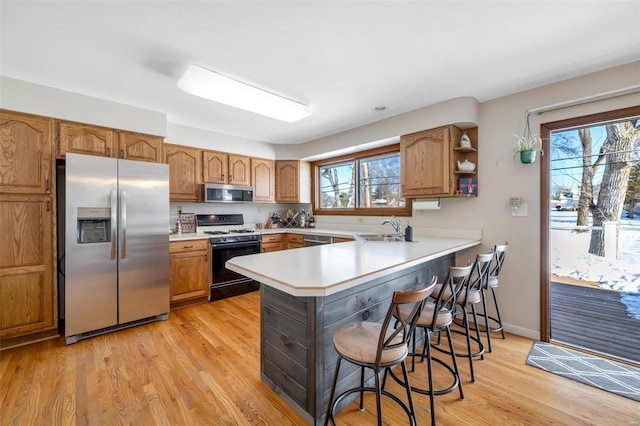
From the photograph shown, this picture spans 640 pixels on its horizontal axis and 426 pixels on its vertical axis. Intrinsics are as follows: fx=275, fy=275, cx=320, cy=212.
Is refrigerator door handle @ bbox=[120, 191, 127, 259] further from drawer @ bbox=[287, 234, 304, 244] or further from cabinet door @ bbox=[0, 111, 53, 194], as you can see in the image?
drawer @ bbox=[287, 234, 304, 244]

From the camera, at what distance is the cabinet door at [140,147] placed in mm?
3066

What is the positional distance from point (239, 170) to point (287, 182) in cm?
89

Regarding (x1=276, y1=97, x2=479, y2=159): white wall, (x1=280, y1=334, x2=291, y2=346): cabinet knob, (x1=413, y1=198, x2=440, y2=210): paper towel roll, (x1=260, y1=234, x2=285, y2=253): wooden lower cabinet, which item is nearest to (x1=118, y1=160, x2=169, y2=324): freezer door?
(x1=260, y1=234, x2=285, y2=253): wooden lower cabinet

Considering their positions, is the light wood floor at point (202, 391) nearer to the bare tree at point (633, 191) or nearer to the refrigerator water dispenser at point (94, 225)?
the refrigerator water dispenser at point (94, 225)

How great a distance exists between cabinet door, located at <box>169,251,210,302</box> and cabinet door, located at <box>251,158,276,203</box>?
4.59 ft

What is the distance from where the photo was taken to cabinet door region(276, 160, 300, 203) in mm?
4922

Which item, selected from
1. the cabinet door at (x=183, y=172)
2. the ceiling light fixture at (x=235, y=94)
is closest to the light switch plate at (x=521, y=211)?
the ceiling light fixture at (x=235, y=94)

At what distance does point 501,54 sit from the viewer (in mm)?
2125

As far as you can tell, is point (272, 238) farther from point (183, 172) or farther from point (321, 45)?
point (321, 45)

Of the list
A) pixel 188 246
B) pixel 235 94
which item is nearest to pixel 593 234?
pixel 235 94

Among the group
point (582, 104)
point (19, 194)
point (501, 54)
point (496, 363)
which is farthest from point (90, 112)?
point (582, 104)

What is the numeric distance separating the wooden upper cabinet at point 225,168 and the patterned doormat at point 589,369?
4.13 metres

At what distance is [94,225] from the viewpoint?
273 cm

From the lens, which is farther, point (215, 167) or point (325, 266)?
point (215, 167)
